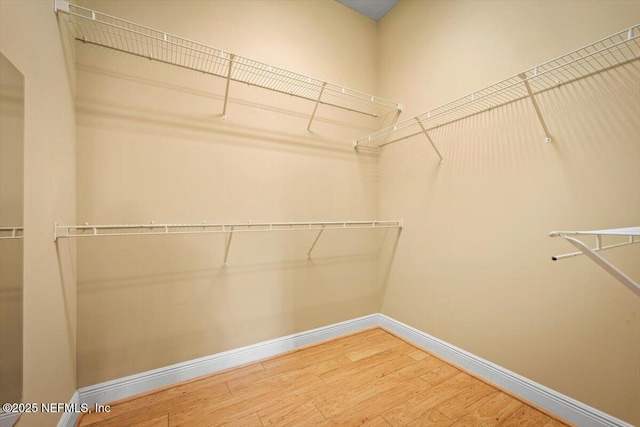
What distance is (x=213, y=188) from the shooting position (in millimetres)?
1652

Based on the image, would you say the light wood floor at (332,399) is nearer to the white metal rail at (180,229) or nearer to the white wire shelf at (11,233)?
the white metal rail at (180,229)

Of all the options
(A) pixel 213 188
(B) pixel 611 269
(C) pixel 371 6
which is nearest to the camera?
(B) pixel 611 269

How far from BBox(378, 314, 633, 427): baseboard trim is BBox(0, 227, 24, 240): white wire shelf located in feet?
7.20

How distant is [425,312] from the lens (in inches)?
76.4

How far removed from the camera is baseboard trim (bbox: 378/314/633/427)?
1165mm

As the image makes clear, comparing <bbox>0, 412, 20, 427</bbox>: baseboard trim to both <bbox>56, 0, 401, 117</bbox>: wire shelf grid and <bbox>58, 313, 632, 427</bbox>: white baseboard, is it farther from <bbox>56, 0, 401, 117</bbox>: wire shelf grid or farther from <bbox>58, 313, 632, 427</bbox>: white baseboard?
<bbox>56, 0, 401, 117</bbox>: wire shelf grid

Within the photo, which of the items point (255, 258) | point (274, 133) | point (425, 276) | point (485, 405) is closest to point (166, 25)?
point (274, 133)

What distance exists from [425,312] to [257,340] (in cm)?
122

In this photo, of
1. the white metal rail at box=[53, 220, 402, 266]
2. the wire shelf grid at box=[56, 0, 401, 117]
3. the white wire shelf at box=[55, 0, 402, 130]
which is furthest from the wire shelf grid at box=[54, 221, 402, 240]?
the wire shelf grid at box=[56, 0, 401, 117]

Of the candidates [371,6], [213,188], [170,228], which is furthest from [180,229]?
A: [371,6]

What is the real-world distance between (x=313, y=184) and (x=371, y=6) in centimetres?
163

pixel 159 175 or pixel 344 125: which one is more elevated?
pixel 344 125

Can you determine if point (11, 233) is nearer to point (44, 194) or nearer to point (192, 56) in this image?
point (44, 194)

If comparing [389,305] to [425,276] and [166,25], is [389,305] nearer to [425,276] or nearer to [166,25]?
[425,276]
